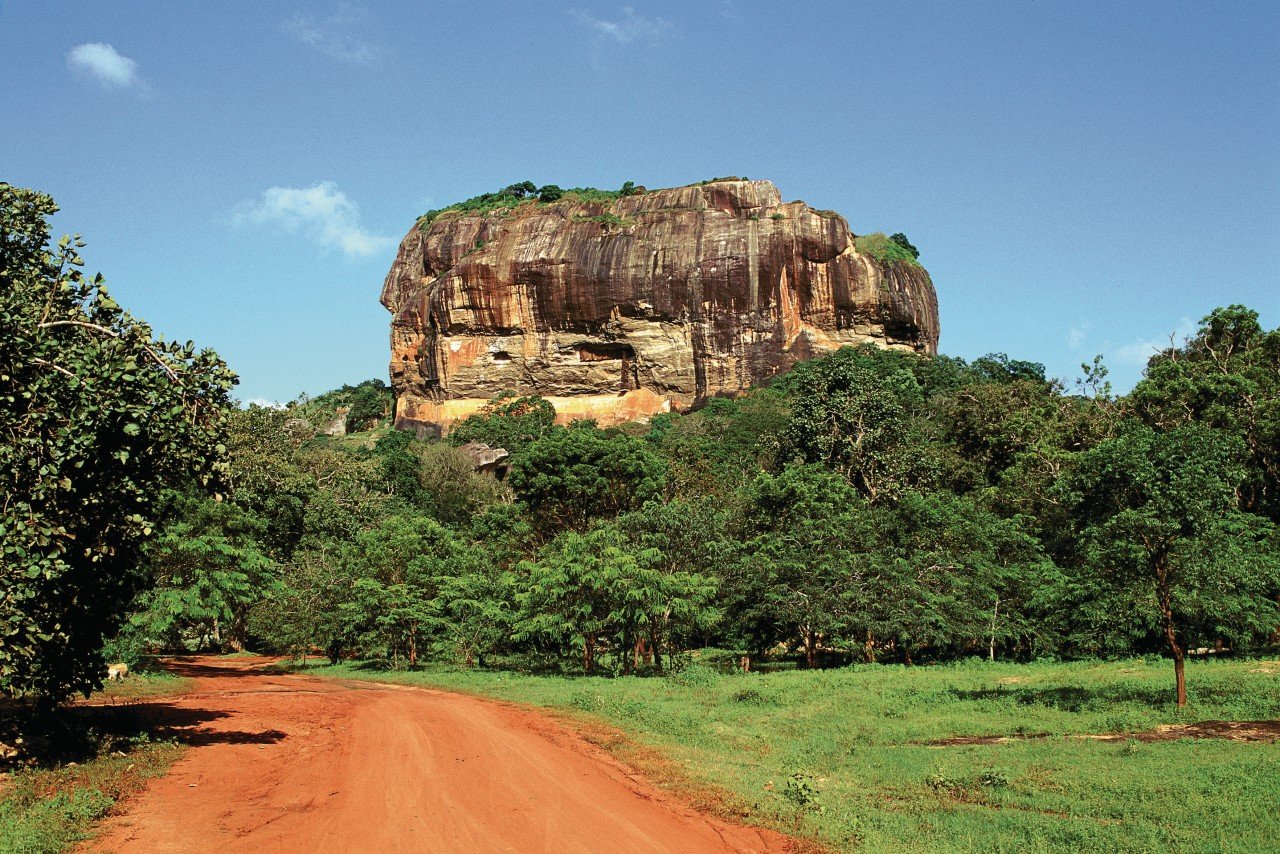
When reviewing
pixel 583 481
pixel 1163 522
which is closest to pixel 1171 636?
pixel 1163 522

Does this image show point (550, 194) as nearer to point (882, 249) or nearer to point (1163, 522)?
point (882, 249)

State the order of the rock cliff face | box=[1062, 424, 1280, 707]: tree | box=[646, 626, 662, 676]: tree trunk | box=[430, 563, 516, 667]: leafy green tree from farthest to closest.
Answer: the rock cliff face, box=[430, 563, 516, 667]: leafy green tree, box=[646, 626, 662, 676]: tree trunk, box=[1062, 424, 1280, 707]: tree

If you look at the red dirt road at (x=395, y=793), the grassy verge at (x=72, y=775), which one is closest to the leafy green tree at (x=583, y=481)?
the red dirt road at (x=395, y=793)

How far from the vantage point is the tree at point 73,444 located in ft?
28.5

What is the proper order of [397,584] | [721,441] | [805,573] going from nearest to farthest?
[805,573], [397,584], [721,441]

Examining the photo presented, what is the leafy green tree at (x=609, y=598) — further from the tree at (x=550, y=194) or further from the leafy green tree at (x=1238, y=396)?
the tree at (x=550, y=194)

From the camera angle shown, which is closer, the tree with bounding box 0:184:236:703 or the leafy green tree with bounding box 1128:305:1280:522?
the tree with bounding box 0:184:236:703

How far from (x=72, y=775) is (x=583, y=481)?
22.3 m

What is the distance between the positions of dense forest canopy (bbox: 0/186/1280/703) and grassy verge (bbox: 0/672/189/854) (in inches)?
23.4

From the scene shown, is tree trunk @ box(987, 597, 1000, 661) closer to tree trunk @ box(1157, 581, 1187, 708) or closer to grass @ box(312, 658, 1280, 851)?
grass @ box(312, 658, 1280, 851)

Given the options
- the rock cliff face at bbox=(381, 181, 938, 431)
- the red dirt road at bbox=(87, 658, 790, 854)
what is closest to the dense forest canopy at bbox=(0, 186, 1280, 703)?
the red dirt road at bbox=(87, 658, 790, 854)

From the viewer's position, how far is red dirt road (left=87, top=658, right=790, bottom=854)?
7.53 metres

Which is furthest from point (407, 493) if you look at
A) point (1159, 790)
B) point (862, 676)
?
point (1159, 790)

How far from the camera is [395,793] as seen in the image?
28.9ft
